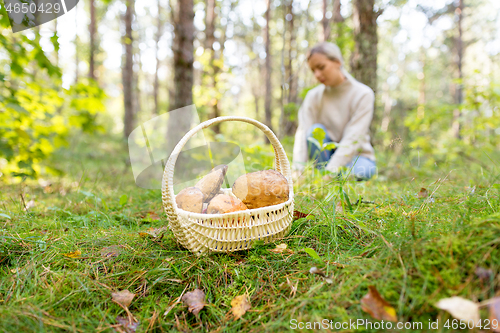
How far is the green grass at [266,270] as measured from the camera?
856mm

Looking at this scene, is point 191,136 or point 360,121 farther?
point 360,121

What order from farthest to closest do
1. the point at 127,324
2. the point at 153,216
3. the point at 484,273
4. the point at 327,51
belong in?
the point at 327,51 → the point at 153,216 → the point at 127,324 → the point at 484,273

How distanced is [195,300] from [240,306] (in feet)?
0.64

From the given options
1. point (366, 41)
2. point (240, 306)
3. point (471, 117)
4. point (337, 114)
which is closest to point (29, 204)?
point (240, 306)

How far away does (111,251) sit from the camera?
133cm

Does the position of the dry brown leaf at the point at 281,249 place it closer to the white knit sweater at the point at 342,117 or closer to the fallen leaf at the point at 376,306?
the fallen leaf at the point at 376,306

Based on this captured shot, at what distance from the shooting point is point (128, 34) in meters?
8.91

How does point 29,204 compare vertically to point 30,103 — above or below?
below

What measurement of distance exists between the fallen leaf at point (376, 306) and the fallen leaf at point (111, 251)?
1.15 m

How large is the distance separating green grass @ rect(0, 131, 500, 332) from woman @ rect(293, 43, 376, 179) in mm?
1483

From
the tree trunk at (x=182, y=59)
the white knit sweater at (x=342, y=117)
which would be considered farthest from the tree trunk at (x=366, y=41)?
the tree trunk at (x=182, y=59)

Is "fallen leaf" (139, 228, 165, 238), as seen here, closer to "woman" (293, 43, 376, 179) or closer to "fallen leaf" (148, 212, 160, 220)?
"fallen leaf" (148, 212, 160, 220)

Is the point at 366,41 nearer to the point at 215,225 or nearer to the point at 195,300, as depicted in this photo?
the point at 215,225

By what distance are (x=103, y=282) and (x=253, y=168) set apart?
174 centimetres
